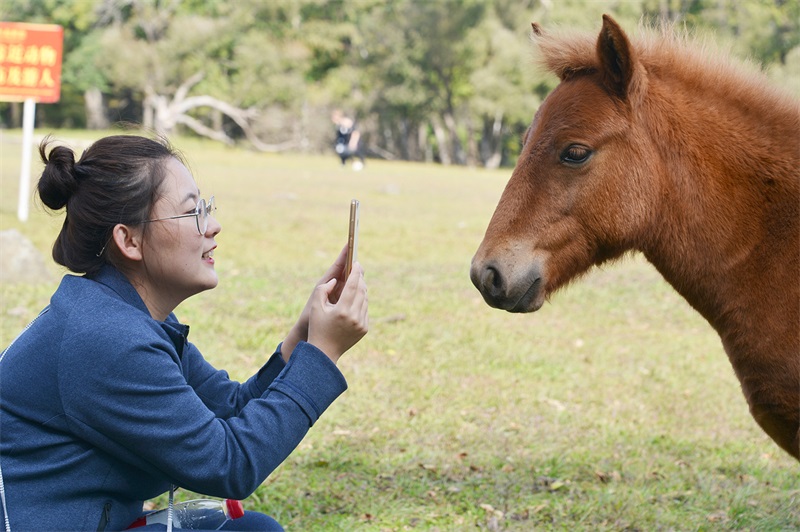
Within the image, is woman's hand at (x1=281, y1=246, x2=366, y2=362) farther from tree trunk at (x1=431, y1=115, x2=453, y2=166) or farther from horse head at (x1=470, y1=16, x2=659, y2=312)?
tree trunk at (x1=431, y1=115, x2=453, y2=166)

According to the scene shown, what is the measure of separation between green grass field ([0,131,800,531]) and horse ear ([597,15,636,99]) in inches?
29.7

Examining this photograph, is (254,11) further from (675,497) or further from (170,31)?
(675,497)

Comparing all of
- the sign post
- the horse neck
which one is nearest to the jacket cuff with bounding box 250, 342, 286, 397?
the horse neck

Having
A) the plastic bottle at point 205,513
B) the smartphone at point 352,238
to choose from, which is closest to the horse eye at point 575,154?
the smartphone at point 352,238

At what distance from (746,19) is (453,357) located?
28.5m

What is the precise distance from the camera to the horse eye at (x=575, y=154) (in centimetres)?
296

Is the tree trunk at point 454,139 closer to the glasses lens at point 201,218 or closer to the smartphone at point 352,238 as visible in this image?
the smartphone at point 352,238

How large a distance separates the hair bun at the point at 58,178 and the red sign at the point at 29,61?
33.4 feet

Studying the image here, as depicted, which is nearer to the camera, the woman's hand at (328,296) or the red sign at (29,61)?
the woman's hand at (328,296)

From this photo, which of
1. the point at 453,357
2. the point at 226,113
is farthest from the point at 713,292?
the point at 226,113

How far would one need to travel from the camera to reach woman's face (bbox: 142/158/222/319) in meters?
2.38

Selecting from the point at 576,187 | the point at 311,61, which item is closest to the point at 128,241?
the point at 576,187

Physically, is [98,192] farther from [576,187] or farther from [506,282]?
[576,187]

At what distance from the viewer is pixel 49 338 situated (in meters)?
2.19
